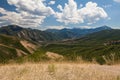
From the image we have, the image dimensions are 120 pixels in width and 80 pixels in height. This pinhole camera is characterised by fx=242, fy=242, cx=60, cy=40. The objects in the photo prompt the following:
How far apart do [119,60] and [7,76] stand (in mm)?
6652

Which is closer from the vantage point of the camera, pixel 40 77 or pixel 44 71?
pixel 40 77

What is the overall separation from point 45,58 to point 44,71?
5.04m

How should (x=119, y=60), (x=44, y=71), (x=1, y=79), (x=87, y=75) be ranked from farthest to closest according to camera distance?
(x=119, y=60), (x=44, y=71), (x=87, y=75), (x=1, y=79)

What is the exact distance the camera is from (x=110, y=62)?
13055 mm

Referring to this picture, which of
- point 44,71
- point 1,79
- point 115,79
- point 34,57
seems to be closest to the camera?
point 115,79

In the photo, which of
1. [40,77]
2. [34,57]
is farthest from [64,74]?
[34,57]

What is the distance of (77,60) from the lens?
13195mm

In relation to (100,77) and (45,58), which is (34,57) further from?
(100,77)

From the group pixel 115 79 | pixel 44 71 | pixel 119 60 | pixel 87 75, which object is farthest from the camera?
pixel 119 60

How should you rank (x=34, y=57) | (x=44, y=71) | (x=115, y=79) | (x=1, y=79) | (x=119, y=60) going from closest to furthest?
(x=115, y=79), (x=1, y=79), (x=44, y=71), (x=119, y=60), (x=34, y=57)

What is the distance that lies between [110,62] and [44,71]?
5017 millimetres

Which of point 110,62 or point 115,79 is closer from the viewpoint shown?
point 115,79

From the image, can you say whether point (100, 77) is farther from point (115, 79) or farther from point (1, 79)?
point (1, 79)

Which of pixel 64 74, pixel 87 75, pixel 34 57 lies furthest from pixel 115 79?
pixel 34 57
